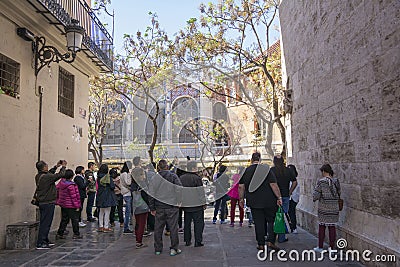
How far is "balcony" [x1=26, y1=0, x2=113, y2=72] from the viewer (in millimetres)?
8488

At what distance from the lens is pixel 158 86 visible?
14734 mm

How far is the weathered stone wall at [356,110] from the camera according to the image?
17.4 feet

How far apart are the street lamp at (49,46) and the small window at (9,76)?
2.12 feet

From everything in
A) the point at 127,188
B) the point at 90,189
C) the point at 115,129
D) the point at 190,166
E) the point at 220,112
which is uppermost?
the point at 220,112

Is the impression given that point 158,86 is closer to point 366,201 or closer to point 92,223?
point 92,223

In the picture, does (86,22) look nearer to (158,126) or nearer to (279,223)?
(279,223)

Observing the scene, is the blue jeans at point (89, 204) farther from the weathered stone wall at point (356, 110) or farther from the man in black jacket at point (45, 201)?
the weathered stone wall at point (356, 110)

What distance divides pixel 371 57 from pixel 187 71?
918 cm

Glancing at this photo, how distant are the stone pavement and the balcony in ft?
15.5

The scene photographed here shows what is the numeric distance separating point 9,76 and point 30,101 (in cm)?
82

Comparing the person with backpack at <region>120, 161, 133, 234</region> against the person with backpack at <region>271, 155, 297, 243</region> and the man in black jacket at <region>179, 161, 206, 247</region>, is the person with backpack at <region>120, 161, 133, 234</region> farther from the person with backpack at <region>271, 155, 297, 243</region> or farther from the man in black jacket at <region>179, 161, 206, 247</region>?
the person with backpack at <region>271, 155, 297, 243</region>

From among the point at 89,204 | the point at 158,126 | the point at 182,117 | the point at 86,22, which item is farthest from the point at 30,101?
the point at 182,117

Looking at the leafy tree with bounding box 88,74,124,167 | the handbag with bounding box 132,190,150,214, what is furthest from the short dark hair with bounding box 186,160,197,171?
the leafy tree with bounding box 88,74,124,167

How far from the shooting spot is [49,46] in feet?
29.8
